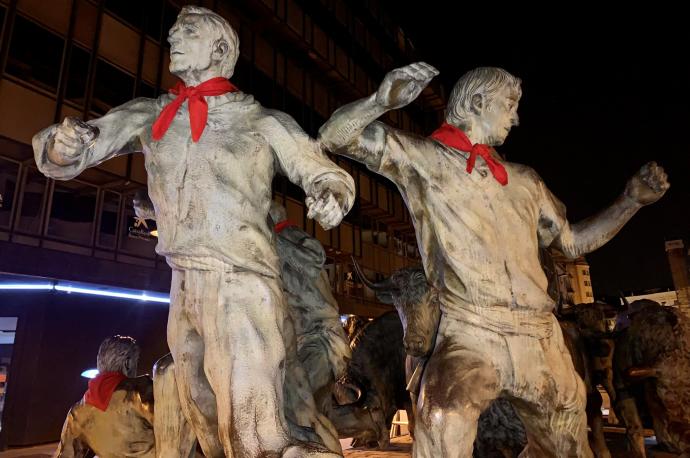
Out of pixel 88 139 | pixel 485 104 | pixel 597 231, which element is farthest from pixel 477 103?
pixel 88 139

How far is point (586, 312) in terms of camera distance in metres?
6.50

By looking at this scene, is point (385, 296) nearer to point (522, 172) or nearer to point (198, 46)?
point (522, 172)

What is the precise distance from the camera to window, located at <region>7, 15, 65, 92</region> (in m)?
9.75

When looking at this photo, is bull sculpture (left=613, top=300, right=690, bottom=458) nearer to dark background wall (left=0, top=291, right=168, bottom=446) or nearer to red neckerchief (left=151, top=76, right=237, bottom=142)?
red neckerchief (left=151, top=76, right=237, bottom=142)

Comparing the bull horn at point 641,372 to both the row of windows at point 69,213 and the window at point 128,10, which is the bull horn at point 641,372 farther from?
the window at point 128,10

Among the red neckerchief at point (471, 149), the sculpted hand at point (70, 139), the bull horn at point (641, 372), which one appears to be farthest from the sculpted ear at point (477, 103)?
the bull horn at point (641, 372)

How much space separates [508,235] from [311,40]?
54.9 feet

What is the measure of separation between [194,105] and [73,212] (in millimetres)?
9922

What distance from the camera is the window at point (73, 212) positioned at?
1040cm

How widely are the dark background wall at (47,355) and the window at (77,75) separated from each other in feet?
13.0

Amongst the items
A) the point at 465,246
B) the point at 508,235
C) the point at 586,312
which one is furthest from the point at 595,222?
the point at 586,312

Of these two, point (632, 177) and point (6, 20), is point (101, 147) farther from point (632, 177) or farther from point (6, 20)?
point (6, 20)

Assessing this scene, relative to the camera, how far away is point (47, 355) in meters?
10.2

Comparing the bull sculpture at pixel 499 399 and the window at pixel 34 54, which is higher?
the window at pixel 34 54
